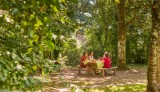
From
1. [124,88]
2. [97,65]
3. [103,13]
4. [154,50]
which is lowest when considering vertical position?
[124,88]

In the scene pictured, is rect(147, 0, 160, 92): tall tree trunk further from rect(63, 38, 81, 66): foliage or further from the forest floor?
rect(63, 38, 81, 66): foliage

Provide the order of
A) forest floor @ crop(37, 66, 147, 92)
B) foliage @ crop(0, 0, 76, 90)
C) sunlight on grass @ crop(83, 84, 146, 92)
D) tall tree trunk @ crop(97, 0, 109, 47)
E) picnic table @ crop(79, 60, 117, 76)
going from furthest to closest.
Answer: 1. tall tree trunk @ crop(97, 0, 109, 47)
2. picnic table @ crop(79, 60, 117, 76)
3. forest floor @ crop(37, 66, 147, 92)
4. sunlight on grass @ crop(83, 84, 146, 92)
5. foliage @ crop(0, 0, 76, 90)

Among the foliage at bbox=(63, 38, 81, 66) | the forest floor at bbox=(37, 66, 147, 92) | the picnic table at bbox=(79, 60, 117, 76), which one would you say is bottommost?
the forest floor at bbox=(37, 66, 147, 92)

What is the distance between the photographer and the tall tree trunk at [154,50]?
12.0 m

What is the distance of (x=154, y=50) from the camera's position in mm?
12281

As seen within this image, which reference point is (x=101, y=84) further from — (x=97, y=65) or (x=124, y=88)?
(x=97, y=65)

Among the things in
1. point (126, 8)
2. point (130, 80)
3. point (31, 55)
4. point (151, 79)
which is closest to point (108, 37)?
point (126, 8)

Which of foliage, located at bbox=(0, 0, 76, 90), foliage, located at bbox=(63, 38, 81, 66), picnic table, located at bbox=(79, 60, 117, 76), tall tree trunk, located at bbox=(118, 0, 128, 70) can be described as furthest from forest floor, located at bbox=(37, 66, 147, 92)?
foliage, located at bbox=(63, 38, 81, 66)

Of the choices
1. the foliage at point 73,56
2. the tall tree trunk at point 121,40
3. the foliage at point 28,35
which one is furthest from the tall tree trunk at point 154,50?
the foliage at point 73,56

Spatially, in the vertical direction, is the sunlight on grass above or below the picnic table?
below

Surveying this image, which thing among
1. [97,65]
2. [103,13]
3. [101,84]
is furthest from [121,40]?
[103,13]

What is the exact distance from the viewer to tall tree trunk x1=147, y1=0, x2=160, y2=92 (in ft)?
39.5

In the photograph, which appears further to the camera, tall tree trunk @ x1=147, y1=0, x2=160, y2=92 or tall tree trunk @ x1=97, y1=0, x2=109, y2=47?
tall tree trunk @ x1=97, y1=0, x2=109, y2=47

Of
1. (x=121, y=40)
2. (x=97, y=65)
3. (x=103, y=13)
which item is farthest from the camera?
(x=103, y=13)
